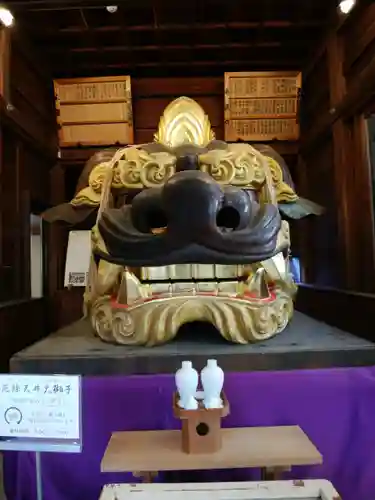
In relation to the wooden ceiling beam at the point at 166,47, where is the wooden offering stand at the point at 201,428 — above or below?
below

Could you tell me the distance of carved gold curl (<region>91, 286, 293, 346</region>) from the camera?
4.86ft

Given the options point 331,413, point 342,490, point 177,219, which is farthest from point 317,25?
point 342,490

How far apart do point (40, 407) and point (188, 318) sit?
0.54 m

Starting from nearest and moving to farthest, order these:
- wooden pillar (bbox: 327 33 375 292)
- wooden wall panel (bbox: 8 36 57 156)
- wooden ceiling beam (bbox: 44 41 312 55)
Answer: wooden pillar (bbox: 327 33 375 292) < wooden wall panel (bbox: 8 36 57 156) < wooden ceiling beam (bbox: 44 41 312 55)

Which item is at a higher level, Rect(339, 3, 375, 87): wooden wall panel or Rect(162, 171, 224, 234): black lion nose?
Rect(339, 3, 375, 87): wooden wall panel

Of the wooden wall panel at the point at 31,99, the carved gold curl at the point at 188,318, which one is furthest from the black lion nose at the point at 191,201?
the wooden wall panel at the point at 31,99

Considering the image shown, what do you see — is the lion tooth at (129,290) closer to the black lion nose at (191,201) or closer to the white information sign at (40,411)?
the black lion nose at (191,201)

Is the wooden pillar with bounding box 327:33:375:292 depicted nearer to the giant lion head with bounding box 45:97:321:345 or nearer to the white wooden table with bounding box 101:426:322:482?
the giant lion head with bounding box 45:97:321:345

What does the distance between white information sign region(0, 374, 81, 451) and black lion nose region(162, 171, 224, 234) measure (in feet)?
1.65

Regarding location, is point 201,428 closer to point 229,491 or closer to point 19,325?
point 229,491

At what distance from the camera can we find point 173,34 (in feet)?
8.57

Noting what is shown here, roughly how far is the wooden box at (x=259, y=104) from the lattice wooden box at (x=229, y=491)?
199cm

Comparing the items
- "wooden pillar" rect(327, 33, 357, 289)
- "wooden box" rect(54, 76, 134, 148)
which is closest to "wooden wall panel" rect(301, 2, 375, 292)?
"wooden pillar" rect(327, 33, 357, 289)

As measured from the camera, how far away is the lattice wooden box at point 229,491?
104 centimetres
